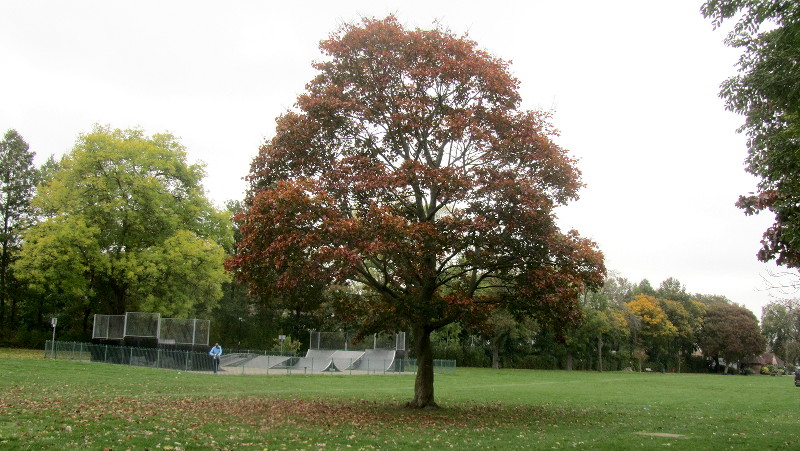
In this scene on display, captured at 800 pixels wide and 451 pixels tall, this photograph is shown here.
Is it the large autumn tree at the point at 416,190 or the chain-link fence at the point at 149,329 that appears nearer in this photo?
the large autumn tree at the point at 416,190

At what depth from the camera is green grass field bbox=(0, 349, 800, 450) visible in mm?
11234

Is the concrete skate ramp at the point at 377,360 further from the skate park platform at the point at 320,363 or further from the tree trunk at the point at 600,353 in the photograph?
the tree trunk at the point at 600,353

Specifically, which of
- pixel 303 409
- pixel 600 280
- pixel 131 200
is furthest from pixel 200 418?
pixel 131 200

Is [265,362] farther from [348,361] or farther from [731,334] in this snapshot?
[731,334]

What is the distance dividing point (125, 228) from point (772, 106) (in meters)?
37.6

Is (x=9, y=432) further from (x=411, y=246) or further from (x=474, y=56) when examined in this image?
(x=474, y=56)

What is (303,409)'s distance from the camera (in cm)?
1736

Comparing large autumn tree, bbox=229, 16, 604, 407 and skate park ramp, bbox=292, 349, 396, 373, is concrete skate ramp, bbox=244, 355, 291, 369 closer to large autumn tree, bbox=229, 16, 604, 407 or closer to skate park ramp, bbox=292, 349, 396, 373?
skate park ramp, bbox=292, 349, 396, 373

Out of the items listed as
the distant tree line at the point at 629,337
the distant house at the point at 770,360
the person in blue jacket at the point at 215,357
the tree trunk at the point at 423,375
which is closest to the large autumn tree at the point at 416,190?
the tree trunk at the point at 423,375

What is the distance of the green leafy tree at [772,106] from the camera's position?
1040 centimetres

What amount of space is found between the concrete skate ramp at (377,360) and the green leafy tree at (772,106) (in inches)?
1211

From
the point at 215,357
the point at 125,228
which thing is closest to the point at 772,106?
the point at 215,357

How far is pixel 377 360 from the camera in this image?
4422 centimetres

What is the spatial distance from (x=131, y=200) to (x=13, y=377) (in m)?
20.8
